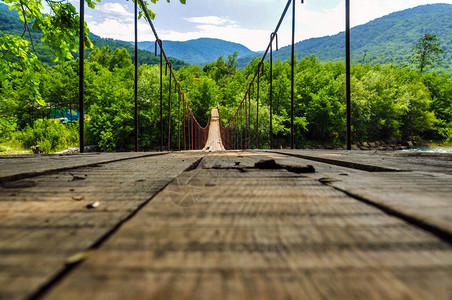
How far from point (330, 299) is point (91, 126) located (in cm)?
2678

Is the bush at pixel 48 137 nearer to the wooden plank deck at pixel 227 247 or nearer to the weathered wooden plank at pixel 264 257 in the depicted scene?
the wooden plank deck at pixel 227 247

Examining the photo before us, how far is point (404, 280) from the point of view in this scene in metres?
0.26

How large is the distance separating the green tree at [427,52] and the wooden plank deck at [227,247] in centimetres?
5522

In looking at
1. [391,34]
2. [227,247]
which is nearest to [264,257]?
[227,247]

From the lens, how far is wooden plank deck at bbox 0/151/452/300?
249 mm

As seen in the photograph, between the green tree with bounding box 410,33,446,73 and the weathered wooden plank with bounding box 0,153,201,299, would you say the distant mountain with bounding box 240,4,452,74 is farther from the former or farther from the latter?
the weathered wooden plank with bounding box 0,153,201,299

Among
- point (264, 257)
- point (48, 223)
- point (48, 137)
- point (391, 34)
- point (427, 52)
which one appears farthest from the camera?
point (391, 34)

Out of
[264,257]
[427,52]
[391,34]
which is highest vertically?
[391,34]

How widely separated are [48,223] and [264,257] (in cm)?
39

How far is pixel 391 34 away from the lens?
121375 mm

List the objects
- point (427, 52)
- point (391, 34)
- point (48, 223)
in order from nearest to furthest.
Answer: point (48, 223)
point (427, 52)
point (391, 34)

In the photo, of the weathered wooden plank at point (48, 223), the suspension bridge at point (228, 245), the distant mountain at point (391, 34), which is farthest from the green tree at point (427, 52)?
the weathered wooden plank at point (48, 223)

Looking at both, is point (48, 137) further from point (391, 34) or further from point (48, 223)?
point (391, 34)

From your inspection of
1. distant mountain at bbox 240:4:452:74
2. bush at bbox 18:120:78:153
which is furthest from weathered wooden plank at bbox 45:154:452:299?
distant mountain at bbox 240:4:452:74
